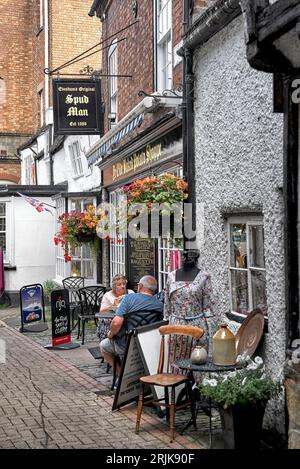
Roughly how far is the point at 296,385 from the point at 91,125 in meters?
9.52

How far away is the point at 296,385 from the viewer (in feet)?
16.7

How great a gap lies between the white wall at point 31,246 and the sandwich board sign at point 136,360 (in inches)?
468

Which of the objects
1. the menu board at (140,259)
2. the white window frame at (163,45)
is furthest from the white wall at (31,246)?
the white window frame at (163,45)

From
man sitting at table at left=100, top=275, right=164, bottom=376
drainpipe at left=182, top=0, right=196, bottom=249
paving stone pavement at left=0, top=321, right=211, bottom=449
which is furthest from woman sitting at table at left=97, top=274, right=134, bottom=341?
drainpipe at left=182, top=0, right=196, bottom=249

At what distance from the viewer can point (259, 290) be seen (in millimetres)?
6520

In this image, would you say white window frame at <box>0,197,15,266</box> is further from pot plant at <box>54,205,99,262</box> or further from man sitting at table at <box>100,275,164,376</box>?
man sitting at table at <box>100,275,164,376</box>

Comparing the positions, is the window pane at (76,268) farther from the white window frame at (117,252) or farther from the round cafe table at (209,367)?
the round cafe table at (209,367)

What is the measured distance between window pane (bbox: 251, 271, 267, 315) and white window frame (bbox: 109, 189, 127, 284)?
6.56 m

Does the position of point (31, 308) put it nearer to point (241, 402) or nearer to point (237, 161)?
point (237, 161)

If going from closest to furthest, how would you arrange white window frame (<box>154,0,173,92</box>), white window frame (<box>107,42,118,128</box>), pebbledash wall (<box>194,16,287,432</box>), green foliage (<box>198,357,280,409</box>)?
green foliage (<box>198,357,280,409</box>), pebbledash wall (<box>194,16,287,432</box>), white window frame (<box>154,0,173,92</box>), white window frame (<box>107,42,118,128</box>)

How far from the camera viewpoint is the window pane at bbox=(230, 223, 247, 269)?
269 inches

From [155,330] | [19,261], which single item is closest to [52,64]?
[19,261]

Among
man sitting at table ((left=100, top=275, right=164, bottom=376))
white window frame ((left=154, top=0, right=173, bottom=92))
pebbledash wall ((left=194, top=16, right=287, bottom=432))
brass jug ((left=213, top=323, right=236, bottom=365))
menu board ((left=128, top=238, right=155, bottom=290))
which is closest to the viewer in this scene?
brass jug ((left=213, top=323, right=236, bottom=365))

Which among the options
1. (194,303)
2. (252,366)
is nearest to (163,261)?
(194,303)
